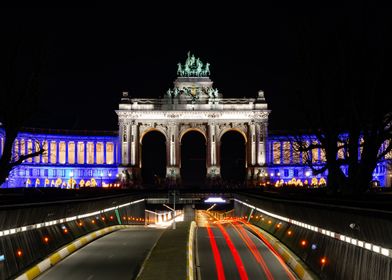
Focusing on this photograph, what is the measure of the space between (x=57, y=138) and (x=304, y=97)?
132m

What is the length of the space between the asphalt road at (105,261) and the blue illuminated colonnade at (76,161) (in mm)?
145765

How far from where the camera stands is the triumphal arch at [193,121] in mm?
181500

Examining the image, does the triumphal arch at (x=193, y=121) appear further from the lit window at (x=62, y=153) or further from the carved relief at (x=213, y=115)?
the lit window at (x=62, y=153)

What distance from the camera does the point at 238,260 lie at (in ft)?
97.0

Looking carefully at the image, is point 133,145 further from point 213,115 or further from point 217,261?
point 217,261

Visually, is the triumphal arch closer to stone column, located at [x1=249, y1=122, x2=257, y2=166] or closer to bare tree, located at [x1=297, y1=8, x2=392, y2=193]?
stone column, located at [x1=249, y1=122, x2=257, y2=166]

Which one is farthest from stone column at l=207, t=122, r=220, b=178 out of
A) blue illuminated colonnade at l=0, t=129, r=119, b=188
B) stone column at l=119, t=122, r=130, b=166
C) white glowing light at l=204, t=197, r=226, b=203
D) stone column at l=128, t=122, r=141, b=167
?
white glowing light at l=204, t=197, r=226, b=203

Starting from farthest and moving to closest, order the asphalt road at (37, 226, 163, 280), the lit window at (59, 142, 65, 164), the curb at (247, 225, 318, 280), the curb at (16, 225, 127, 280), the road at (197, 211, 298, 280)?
the lit window at (59, 142, 65, 164) < the road at (197, 211, 298, 280) < the asphalt road at (37, 226, 163, 280) < the curb at (247, 225, 318, 280) < the curb at (16, 225, 127, 280)

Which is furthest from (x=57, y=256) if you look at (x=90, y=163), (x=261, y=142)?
(x=90, y=163)

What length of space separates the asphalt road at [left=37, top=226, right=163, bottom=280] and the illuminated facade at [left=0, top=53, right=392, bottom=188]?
14163cm

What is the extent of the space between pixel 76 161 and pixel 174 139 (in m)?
26.2

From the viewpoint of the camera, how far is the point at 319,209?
81.5 feet

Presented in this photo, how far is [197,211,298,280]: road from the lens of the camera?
83.6ft

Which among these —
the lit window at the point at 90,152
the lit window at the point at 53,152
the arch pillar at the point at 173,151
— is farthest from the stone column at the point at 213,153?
the lit window at the point at 53,152
